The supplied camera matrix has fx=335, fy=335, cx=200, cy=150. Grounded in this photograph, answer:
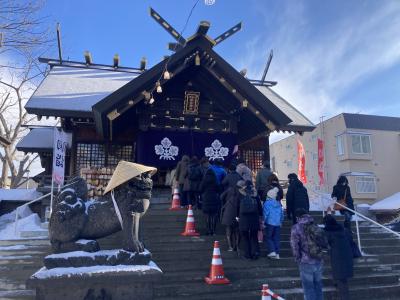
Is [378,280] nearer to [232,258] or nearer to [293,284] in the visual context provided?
[293,284]

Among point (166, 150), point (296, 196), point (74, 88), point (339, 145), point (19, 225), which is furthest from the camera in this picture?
point (339, 145)

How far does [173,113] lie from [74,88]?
17.1ft

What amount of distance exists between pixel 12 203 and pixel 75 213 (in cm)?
1303

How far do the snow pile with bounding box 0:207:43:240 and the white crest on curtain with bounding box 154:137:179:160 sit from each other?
4.53 meters

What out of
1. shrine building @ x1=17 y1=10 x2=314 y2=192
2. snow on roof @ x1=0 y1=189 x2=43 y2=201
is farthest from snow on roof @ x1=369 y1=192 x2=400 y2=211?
snow on roof @ x1=0 y1=189 x2=43 y2=201

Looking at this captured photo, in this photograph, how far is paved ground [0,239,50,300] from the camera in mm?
6184

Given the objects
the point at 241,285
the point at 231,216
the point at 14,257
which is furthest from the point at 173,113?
the point at 241,285

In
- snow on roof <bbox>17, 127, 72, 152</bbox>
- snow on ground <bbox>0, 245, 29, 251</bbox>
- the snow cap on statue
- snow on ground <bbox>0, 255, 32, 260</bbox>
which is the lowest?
snow on ground <bbox>0, 255, 32, 260</bbox>

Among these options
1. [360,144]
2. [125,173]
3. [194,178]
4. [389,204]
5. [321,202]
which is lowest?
Result: [389,204]

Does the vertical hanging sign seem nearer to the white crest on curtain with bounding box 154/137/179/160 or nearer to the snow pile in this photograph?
the snow pile

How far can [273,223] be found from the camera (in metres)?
7.54

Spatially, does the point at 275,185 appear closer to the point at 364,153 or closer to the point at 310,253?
the point at 310,253

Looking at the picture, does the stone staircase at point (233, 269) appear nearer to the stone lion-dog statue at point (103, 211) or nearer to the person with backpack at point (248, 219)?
the person with backpack at point (248, 219)

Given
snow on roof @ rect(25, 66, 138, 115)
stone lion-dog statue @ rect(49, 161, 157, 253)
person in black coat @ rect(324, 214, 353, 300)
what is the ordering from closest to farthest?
stone lion-dog statue @ rect(49, 161, 157, 253) → person in black coat @ rect(324, 214, 353, 300) → snow on roof @ rect(25, 66, 138, 115)
